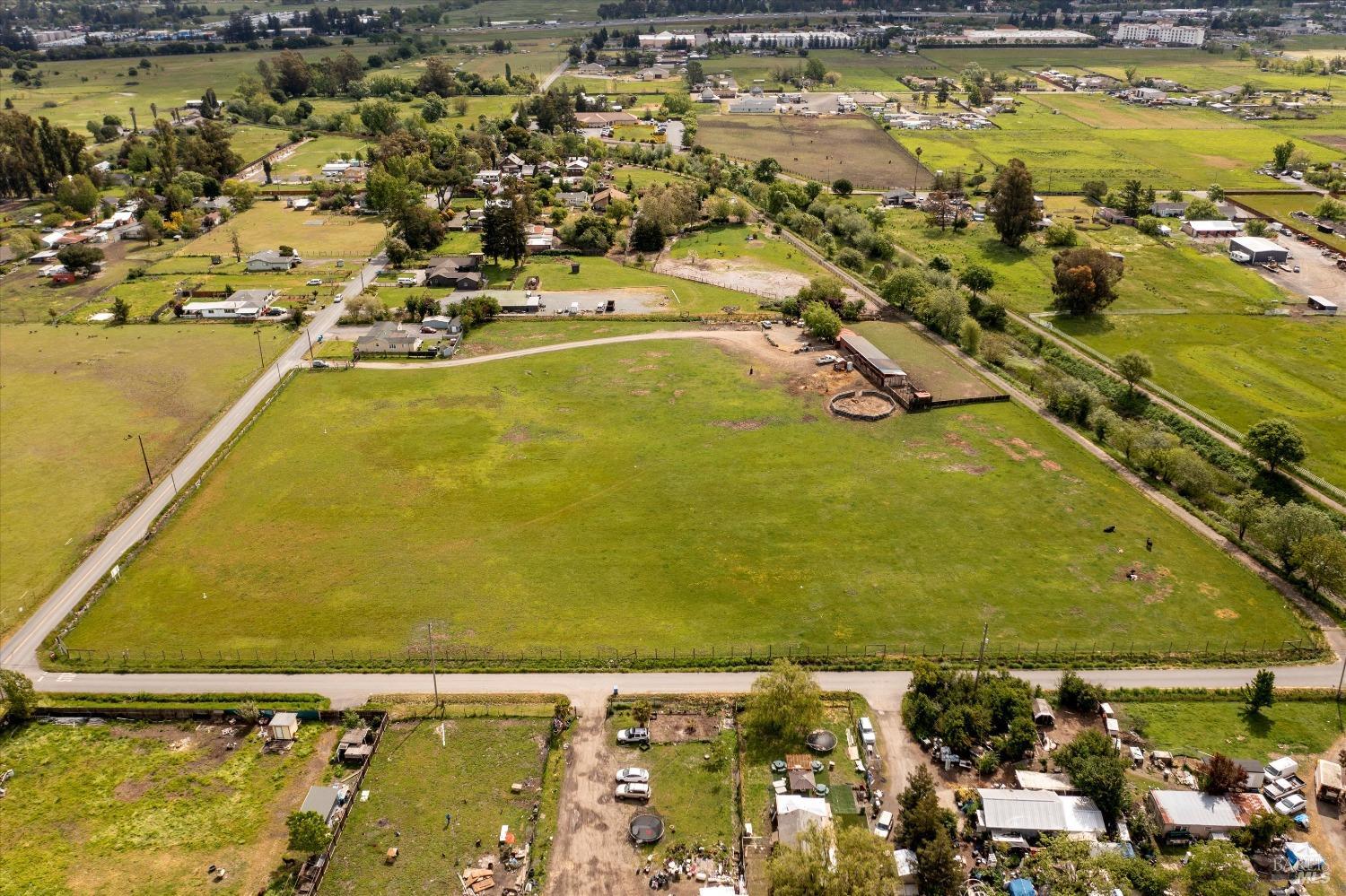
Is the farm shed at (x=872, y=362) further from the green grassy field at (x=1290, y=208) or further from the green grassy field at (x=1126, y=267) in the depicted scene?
the green grassy field at (x=1290, y=208)

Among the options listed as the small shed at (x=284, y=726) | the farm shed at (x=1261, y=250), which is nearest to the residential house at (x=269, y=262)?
the small shed at (x=284, y=726)

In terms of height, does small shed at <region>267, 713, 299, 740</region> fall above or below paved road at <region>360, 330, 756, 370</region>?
below

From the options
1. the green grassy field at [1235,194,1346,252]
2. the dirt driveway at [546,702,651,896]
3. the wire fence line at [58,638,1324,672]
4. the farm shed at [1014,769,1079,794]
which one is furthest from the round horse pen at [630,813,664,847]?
the green grassy field at [1235,194,1346,252]

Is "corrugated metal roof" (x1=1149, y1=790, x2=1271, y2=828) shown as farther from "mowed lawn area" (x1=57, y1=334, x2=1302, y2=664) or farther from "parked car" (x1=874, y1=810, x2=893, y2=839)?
"parked car" (x1=874, y1=810, x2=893, y2=839)

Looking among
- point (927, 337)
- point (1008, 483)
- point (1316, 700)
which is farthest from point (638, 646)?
point (927, 337)

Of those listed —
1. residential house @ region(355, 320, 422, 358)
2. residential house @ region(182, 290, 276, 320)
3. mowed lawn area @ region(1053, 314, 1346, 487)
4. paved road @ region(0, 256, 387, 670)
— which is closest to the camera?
paved road @ region(0, 256, 387, 670)

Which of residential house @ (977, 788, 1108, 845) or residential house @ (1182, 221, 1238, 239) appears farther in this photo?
residential house @ (1182, 221, 1238, 239)

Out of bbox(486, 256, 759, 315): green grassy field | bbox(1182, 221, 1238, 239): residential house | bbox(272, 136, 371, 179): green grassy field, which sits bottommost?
bbox(486, 256, 759, 315): green grassy field
